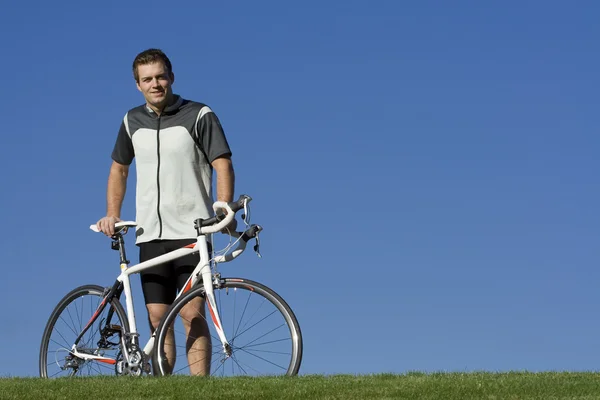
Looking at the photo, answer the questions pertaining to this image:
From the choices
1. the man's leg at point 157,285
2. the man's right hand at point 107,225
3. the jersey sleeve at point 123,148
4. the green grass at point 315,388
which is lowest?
the green grass at point 315,388

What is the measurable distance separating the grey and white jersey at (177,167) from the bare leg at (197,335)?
0.69 m

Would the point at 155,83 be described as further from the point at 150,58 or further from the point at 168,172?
the point at 168,172

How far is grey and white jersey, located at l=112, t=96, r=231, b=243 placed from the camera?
375 inches

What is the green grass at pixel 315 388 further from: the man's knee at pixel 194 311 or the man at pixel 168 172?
the man at pixel 168 172

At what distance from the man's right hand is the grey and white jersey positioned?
254 mm

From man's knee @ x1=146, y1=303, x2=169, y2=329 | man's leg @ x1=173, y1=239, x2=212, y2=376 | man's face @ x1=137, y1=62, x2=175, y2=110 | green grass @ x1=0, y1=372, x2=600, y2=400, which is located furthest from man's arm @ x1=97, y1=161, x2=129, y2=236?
green grass @ x1=0, y1=372, x2=600, y2=400

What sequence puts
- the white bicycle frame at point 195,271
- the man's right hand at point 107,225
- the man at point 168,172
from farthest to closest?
the man's right hand at point 107,225 < the man at point 168,172 < the white bicycle frame at point 195,271

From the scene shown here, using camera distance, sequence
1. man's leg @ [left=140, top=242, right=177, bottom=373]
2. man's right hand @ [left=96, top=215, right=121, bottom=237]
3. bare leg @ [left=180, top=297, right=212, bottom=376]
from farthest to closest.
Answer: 1. man's right hand @ [left=96, top=215, right=121, bottom=237]
2. man's leg @ [left=140, top=242, right=177, bottom=373]
3. bare leg @ [left=180, top=297, right=212, bottom=376]

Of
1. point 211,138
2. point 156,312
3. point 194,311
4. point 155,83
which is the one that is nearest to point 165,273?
point 156,312

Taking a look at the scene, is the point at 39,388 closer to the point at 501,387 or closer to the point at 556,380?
the point at 501,387

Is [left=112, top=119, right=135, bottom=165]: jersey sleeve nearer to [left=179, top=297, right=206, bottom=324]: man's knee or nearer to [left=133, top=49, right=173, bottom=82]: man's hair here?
[left=133, top=49, right=173, bottom=82]: man's hair

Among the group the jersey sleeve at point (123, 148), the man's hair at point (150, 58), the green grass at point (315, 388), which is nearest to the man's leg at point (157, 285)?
the green grass at point (315, 388)

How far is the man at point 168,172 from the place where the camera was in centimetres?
952

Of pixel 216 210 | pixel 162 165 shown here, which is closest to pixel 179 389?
pixel 216 210
